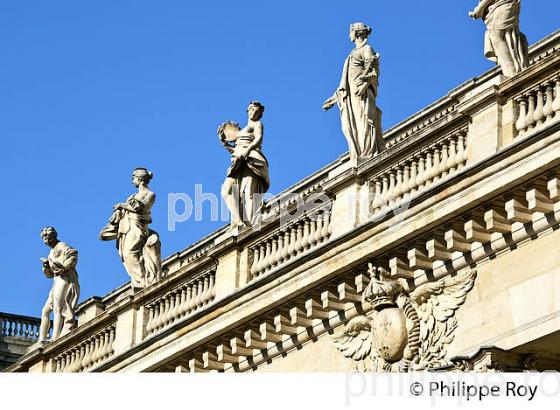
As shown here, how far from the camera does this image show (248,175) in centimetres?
4169

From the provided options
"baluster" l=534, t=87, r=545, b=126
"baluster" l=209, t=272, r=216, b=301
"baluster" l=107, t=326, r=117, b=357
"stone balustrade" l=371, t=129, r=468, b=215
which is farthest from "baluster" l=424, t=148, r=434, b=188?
"baluster" l=107, t=326, r=117, b=357

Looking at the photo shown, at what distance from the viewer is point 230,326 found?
40125 mm

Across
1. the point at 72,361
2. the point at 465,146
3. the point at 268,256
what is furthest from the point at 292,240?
the point at 72,361

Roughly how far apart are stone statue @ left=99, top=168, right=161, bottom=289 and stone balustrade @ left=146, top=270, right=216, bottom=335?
2.97 feet

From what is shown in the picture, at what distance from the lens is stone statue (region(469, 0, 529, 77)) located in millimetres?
35781

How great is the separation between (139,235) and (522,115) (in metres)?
11.3

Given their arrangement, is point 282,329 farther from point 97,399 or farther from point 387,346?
point 97,399

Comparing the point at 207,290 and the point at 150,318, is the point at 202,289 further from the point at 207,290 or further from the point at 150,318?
the point at 150,318

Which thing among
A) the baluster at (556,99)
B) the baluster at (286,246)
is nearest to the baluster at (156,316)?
the baluster at (286,246)

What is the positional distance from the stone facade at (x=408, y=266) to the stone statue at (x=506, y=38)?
403mm

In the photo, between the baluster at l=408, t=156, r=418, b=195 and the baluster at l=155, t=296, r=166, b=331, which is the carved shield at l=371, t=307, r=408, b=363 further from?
the baluster at l=155, t=296, r=166, b=331

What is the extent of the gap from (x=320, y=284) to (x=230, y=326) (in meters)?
2.62

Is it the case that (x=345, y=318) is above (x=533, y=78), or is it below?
below

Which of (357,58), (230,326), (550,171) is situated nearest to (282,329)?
(230,326)
